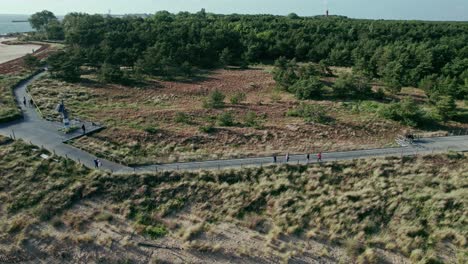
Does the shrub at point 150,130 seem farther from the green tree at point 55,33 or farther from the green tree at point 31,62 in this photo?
the green tree at point 55,33

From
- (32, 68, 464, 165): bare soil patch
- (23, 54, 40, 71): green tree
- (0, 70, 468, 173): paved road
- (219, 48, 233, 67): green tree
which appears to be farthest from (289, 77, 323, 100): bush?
(23, 54, 40, 71): green tree

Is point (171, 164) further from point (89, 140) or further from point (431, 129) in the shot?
point (431, 129)

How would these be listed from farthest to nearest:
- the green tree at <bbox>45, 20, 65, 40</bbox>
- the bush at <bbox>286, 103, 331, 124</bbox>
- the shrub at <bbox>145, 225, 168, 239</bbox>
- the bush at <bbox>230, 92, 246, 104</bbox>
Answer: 1. the green tree at <bbox>45, 20, 65, 40</bbox>
2. the bush at <bbox>230, 92, 246, 104</bbox>
3. the bush at <bbox>286, 103, 331, 124</bbox>
4. the shrub at <bbox>145, 225, 168, 239</bbox>

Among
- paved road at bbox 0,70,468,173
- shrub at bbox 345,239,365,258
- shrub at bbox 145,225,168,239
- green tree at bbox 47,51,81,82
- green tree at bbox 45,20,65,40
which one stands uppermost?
green tree at bbox 45,20,65,40

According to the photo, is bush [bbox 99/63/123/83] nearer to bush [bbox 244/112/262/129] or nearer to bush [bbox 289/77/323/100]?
bush [bbox 244/112/262/129]

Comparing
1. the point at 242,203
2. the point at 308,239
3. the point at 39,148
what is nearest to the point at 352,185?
the point at 308,239

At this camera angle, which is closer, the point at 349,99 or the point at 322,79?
the point at 349,99

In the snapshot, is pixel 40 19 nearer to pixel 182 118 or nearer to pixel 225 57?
pixel 225 57
